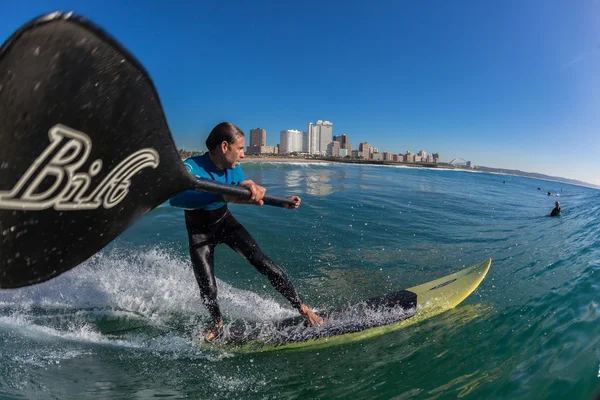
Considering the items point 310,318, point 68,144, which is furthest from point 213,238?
point 68,144

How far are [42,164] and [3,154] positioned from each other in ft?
0.51

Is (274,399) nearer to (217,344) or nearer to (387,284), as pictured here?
(217,344)

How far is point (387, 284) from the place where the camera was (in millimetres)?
6078

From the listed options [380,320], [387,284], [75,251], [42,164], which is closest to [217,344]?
[380,320]

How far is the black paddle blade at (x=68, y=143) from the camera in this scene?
50.6 inches

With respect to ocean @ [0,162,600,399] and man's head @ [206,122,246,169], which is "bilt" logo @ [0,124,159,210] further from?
ocean @ [0,162,600,399]

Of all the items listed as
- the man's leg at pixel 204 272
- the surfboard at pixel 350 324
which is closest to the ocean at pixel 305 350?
the surfboard at pixel 350 324

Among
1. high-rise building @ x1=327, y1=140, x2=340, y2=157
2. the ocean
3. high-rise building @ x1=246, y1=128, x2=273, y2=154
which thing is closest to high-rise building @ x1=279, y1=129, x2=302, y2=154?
high-rise building @ x1=327, y1=140, x2=340, y2=157

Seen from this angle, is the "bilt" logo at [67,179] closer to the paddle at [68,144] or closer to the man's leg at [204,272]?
the paddle at [68,144]

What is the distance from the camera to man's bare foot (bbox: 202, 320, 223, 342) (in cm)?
385

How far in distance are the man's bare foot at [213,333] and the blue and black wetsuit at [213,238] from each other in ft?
0.26

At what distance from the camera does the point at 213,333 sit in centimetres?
389

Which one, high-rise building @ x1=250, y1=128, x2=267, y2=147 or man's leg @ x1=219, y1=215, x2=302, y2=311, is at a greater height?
high-rise building @ x1=250, y1=128, x2=267, y2=147

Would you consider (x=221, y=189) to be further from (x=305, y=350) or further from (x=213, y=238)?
(x=305, y=350)
